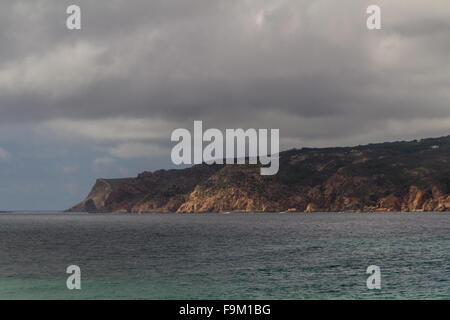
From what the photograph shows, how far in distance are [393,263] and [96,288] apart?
3920 centimetres

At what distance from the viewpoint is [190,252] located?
3009 inches

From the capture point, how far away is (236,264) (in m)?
60.2

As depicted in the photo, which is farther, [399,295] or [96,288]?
[96,288]
